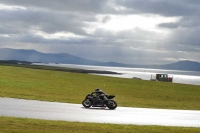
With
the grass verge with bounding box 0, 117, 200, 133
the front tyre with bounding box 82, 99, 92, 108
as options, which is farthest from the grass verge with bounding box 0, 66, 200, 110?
the grass verge with bounding box 0, 117, 200, 133

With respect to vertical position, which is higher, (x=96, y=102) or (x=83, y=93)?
(x=96, y=102)

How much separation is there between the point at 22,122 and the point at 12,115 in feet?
7.01

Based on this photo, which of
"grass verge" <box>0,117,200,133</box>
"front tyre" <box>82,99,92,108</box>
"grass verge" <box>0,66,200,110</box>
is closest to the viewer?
"grass verge" <box>0,117,200,133</box>

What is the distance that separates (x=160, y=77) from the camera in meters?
81.0

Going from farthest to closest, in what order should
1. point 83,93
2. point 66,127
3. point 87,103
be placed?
point 83,93 < point 87,103 < point 66,127

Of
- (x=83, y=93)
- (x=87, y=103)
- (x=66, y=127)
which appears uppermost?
(x=87, y=103)

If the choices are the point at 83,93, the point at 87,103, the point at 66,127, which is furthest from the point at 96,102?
the point at 83,93

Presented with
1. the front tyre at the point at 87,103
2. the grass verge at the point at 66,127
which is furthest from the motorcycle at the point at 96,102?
the grass verge at the point at 66,127

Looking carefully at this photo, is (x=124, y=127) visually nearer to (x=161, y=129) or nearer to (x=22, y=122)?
(x=161, y=129)

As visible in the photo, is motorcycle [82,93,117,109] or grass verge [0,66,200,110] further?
grass verge [0,66,200,110]

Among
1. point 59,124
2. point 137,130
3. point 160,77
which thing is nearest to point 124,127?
point 137,130

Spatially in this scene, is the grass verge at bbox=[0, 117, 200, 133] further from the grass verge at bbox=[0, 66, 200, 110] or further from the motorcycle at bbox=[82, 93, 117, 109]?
the grass verge at bbox=[0, 66, 200, 110]

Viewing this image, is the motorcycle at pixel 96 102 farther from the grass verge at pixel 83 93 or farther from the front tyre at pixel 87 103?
the grass verge at pixel 83 93

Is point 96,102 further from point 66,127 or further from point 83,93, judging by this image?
point 83,93
